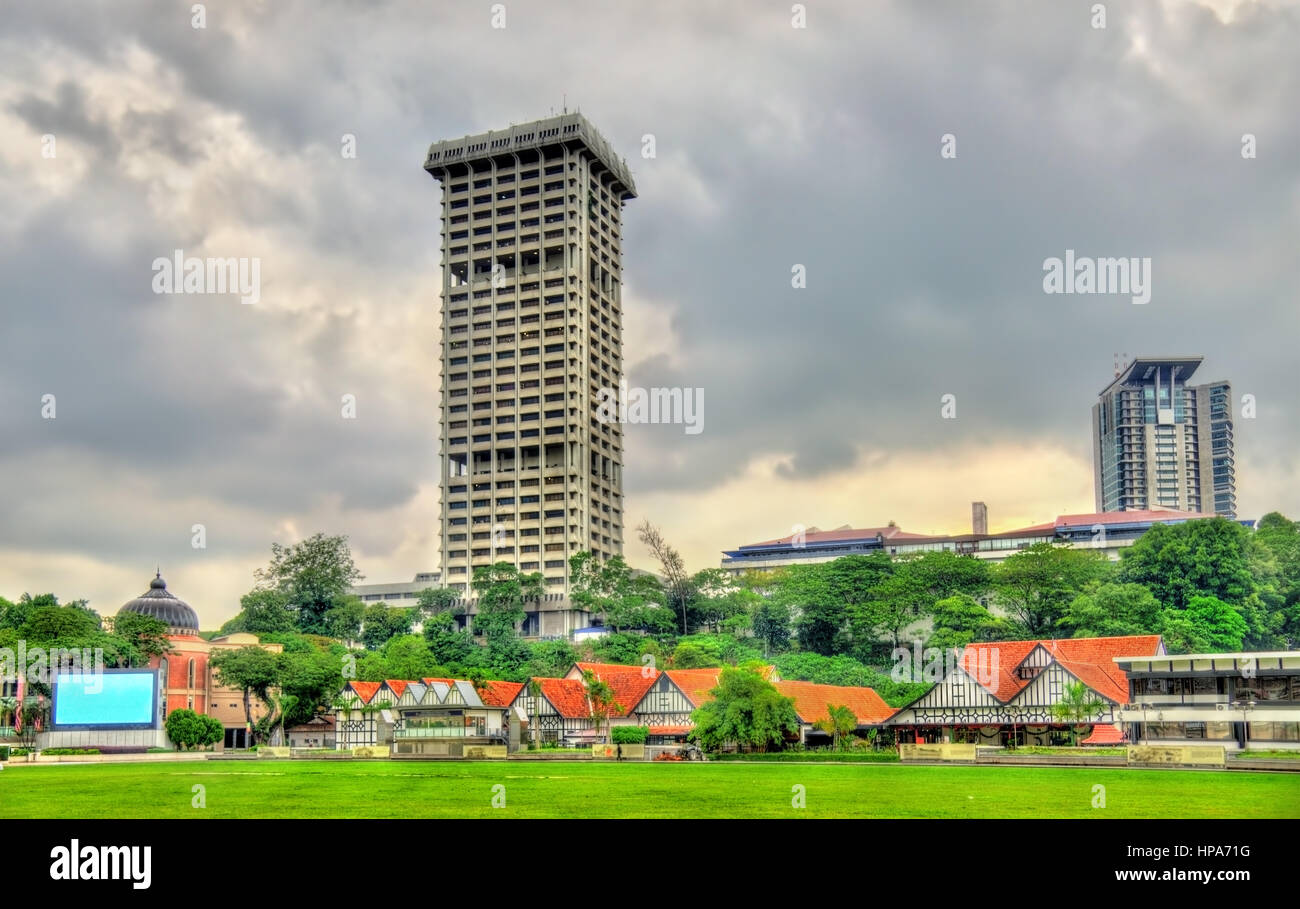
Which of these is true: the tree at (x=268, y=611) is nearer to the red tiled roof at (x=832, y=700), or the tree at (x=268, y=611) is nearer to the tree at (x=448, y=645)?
the tree at (x=448, y=645)

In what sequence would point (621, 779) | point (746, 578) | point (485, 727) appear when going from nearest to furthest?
point (621, 779) < point (485, 727) < point (746, 578)

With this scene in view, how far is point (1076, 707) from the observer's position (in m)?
56.8

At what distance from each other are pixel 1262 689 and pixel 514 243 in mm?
108109

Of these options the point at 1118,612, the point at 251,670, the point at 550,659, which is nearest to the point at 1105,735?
the point at 1118,612

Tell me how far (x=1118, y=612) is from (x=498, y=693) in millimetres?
36577

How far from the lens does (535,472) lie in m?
144

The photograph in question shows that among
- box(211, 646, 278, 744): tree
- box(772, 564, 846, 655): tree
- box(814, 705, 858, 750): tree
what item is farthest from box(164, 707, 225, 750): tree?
box(814, 705, 858, 750): tree

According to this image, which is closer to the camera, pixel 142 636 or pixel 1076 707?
pixel 1076 707

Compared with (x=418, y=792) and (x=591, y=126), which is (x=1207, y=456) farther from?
(x=418, y=792)

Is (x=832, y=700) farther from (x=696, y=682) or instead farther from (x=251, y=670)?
(x=251, y=670)

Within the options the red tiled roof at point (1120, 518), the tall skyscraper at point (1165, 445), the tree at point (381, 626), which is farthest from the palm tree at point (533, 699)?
the tall skyscraper at point (1165, 445)

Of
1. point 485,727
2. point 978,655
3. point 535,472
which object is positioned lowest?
point 485,727

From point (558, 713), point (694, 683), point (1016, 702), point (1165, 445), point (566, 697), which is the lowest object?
point (558, 713)
